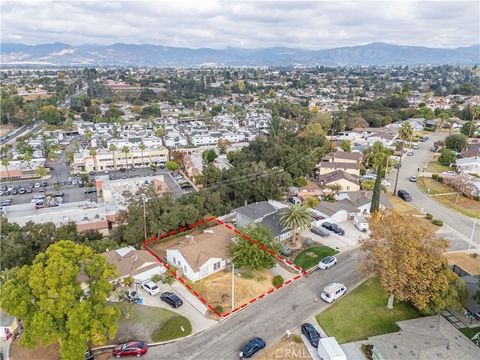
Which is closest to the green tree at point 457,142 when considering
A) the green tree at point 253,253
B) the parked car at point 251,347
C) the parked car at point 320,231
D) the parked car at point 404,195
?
the parked car at point 404,195

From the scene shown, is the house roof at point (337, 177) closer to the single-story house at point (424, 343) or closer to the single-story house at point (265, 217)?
the single-story house at point (265, 217)

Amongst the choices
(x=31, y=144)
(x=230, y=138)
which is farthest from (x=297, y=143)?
(x=31, y=144)

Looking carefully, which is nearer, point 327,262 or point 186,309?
point 186,309

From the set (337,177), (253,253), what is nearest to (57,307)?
(253,253)

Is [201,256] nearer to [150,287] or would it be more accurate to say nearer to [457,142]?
[150,287]

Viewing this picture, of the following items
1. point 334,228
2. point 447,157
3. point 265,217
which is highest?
point 447,157

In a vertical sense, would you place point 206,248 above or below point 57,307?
below

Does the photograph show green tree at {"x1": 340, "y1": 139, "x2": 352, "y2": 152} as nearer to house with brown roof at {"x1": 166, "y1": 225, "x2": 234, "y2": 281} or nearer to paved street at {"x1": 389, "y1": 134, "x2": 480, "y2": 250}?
paved street at {"x1": 389, "y1": 134, "x2": 480, "y2": 250}
